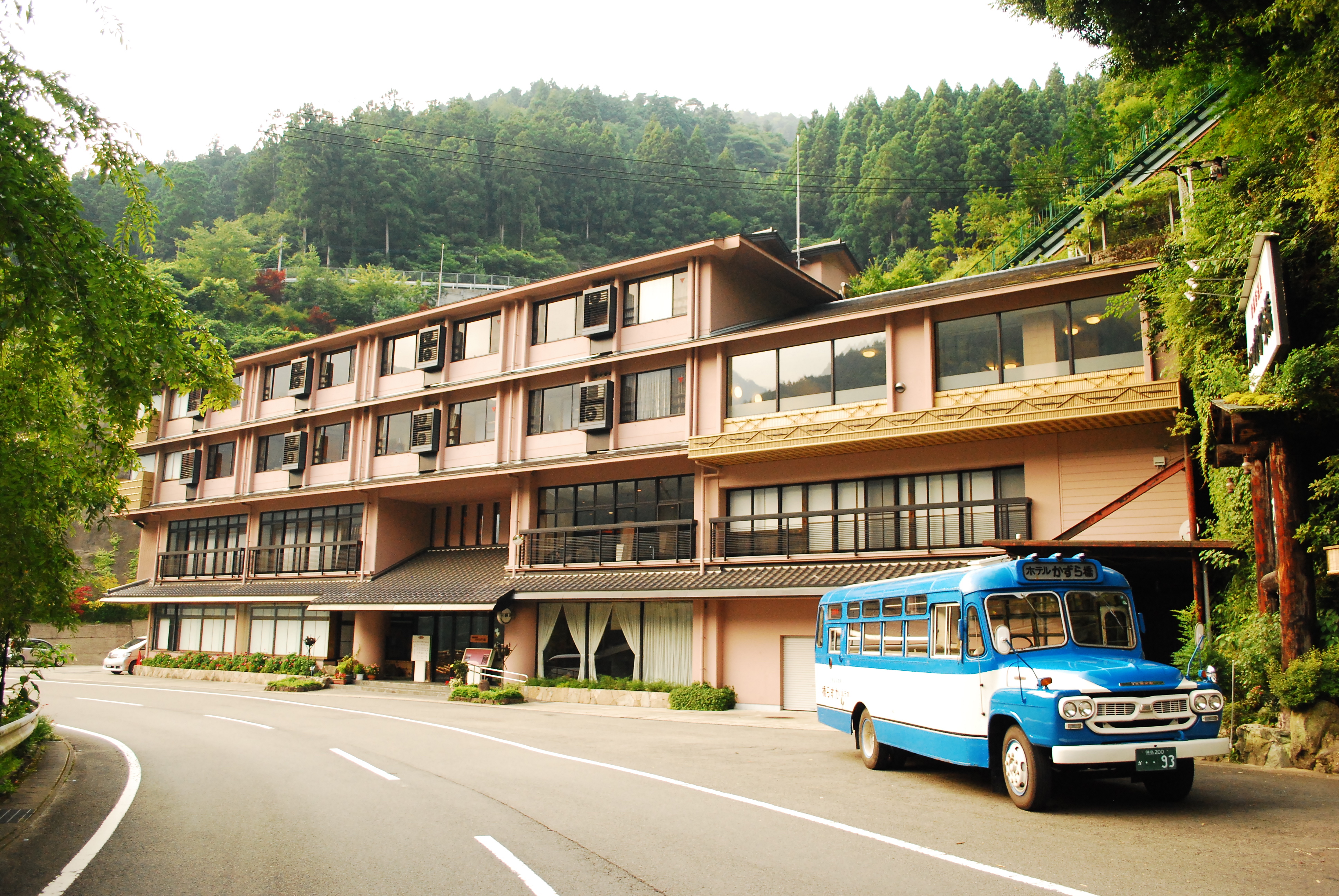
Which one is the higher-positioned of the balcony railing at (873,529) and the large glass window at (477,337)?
the large glass window at (477,337)

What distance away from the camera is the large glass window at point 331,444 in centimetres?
3647

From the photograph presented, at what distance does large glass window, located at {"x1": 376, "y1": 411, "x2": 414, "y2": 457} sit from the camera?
112 feet

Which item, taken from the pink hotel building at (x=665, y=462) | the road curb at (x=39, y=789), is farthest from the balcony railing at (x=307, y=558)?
the road curb at (x=39, y=789)

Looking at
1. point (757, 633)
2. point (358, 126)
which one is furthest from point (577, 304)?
point (358, 126)

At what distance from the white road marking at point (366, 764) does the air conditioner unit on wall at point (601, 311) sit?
53.3 feet

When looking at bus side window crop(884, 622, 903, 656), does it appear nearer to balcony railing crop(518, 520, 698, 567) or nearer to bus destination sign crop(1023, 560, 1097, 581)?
bus destination sign crop(1023, 560, 1097, 581)

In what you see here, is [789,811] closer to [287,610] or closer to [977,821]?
[977,821]

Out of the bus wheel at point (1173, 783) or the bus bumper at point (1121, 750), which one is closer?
the bus bumper at point (1121, 750)

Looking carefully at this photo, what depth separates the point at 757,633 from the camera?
24.4 meters

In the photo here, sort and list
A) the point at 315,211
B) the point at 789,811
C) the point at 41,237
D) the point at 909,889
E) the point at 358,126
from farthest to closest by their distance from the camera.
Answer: the point at 358,126 → the point at 315,211 → the point at 789,811 → the point at 41,237 → the point at 909,889

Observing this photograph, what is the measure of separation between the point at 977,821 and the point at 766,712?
595 inches

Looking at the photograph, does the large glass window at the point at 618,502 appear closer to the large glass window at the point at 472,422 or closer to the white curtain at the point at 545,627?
the white curtain at the point at 545,627

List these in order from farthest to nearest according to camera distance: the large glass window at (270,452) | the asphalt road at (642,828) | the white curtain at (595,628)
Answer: the large glass window at (270,452) < the white curtain at (595,628) < the asphalt road at (642,828)

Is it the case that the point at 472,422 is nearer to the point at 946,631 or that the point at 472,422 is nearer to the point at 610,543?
the point at 610,543
